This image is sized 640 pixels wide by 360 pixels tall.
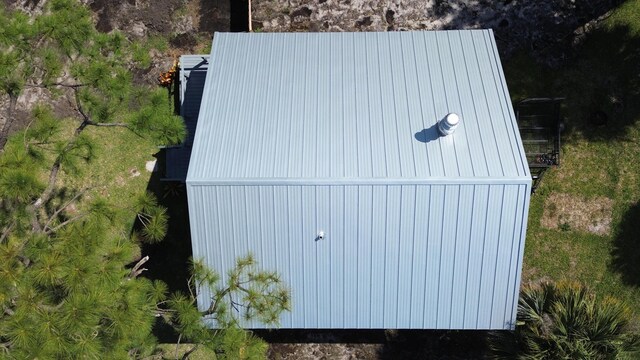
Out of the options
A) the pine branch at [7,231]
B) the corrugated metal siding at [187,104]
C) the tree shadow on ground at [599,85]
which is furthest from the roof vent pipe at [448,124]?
the pine branch at [7,231]

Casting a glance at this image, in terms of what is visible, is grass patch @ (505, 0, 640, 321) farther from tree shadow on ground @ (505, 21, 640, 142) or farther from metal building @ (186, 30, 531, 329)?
metal building @ (186, 30, 531, 329)

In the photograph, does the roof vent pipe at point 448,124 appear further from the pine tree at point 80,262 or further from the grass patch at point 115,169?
the grass patch at point 115,169

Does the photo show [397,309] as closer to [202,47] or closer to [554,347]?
[554,347]

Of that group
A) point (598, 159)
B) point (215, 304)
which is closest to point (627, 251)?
point (598, 159)

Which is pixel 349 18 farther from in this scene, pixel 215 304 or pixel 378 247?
pixel 215 304

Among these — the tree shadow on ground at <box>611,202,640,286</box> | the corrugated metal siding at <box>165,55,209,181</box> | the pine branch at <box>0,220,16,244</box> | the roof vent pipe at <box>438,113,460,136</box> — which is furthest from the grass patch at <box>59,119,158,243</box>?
the tree shadow on ground at <box>611,202,640,286</box>
